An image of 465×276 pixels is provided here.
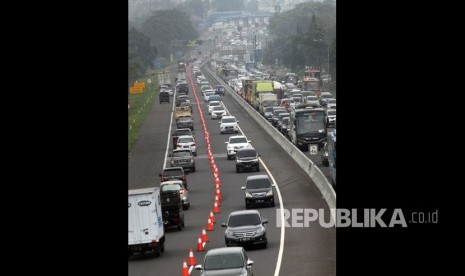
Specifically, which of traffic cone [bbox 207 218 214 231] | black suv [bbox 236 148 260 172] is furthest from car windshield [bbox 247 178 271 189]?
black suv [bbox 236 148 260 172]

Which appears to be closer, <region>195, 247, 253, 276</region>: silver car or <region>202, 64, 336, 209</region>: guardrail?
<region>195, 247, 253, 276</region>: silver car

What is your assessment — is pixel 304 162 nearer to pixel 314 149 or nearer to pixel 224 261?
pixel 314 149

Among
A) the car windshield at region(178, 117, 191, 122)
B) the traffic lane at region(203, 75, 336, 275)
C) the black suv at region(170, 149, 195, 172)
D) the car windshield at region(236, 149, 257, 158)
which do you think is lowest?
the traffic lane at region(203, 75, 336, 275)

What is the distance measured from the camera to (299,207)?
5538cm

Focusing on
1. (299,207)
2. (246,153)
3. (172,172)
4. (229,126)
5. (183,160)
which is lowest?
(299,207)

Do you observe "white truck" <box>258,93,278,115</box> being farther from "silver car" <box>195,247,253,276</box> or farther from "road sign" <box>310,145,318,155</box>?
"silver car" <box>195,247,253,276</box>

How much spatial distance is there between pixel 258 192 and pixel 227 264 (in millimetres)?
21865

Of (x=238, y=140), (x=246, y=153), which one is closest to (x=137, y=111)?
(x=238, y=140)

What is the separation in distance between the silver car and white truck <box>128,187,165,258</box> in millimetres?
7568

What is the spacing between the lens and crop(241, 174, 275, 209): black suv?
54.6 metres

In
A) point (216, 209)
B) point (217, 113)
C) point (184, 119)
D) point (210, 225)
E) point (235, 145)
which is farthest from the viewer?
point (217, 113)

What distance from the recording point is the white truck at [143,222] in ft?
134

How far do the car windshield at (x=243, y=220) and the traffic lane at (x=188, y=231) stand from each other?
5.24 feet
